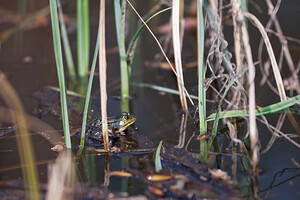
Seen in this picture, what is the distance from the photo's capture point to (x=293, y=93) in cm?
327

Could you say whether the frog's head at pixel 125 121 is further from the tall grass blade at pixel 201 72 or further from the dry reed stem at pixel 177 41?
the tall grass blade at pixel 201 72

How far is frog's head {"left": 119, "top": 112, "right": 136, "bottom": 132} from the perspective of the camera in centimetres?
289

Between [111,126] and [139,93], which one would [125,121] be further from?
[139,93]

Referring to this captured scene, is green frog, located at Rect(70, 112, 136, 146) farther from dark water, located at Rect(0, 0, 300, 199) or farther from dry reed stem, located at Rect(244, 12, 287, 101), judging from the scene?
dry reed stem, located at Rect(244, 12, 287, 101)

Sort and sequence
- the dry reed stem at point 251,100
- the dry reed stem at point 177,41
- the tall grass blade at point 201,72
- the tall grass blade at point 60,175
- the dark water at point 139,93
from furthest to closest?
the dry reed stem at point 177,41, the tall grass blade at point 201,72, the dark water at point 139,93, the dry reed stem at point 251,100, the tall grass blade at point 60,175

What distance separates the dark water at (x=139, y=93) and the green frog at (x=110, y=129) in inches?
5.5

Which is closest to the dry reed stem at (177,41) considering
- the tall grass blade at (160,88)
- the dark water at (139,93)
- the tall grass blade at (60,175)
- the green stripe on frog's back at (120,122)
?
the tall grass blade at (160,88)

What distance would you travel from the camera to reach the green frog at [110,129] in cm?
278

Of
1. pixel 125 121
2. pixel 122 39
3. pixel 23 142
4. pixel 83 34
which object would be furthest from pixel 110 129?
pixel 83 34

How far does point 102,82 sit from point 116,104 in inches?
42.5

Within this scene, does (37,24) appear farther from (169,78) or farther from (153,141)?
(153,141)

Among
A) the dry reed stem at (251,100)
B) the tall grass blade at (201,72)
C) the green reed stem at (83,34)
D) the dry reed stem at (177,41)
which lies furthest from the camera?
the green reed stem at (83,34)

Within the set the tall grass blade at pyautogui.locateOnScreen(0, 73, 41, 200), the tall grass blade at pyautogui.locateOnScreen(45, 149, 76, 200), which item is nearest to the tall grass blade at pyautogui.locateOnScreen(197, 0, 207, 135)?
the tall grass blade at pyautogui.locateOnScreen(45, 149, 76, 200)

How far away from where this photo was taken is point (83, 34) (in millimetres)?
3572
